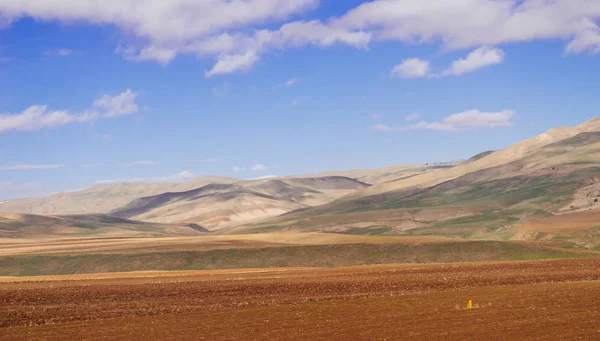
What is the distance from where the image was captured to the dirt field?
31547 millimetres

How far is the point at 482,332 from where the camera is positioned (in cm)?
3009

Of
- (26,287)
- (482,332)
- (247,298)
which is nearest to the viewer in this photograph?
(482,332)

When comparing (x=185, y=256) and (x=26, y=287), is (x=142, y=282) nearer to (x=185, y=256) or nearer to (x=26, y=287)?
(x=26, y=287)

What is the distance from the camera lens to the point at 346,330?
1264 inches

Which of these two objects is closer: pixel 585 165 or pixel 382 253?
pixel 382 253

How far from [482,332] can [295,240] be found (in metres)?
90.0

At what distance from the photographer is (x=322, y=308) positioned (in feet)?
131

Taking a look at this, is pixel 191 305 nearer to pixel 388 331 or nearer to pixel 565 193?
pixel 388 331

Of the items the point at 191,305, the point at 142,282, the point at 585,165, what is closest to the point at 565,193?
the point at 585,165

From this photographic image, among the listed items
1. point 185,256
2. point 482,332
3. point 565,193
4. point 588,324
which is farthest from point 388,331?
point 565,193

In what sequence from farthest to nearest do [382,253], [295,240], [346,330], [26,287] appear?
[295,240], [382,253], [26,287], [346,330]

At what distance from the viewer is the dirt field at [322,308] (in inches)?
1242

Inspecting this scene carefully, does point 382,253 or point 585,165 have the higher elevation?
point 585,165

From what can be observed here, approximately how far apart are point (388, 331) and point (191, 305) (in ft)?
53.2
